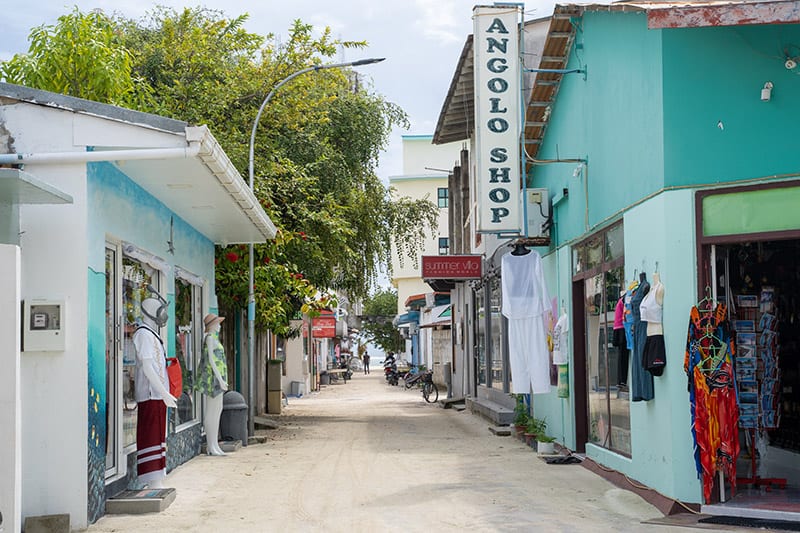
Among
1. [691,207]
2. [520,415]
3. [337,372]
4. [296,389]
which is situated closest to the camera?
[691,207]

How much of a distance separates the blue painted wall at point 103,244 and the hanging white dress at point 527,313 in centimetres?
429

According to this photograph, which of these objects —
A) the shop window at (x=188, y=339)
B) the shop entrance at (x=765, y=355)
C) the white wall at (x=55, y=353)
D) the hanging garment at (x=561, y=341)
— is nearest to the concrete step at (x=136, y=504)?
the white wall at (x=55, y=353)

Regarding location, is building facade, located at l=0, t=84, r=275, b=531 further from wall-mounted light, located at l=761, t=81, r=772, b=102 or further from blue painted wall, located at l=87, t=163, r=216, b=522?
wall-mounted light, located at l=761, t=81, r=772, b=102

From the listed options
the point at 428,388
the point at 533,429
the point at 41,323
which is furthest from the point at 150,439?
the point at 428,388

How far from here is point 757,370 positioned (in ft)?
31.8

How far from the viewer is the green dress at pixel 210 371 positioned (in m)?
14.2

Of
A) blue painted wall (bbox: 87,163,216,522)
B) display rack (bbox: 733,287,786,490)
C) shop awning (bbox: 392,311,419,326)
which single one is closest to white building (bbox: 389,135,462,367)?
shop awning (bbox: 392,311,419,326)

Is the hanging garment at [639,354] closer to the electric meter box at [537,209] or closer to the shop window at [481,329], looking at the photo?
the electric meter box at [537,209]

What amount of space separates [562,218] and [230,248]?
6.55 metres

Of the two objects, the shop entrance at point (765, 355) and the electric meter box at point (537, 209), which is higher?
the electric meter box at point (537, 209)

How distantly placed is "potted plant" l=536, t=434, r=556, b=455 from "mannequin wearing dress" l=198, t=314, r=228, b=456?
4404 millimetres

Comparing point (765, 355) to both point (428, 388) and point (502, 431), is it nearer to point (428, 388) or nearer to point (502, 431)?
point (502, 431)

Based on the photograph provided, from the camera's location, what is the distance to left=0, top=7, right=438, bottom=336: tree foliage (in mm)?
18328

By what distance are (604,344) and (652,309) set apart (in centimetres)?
300
